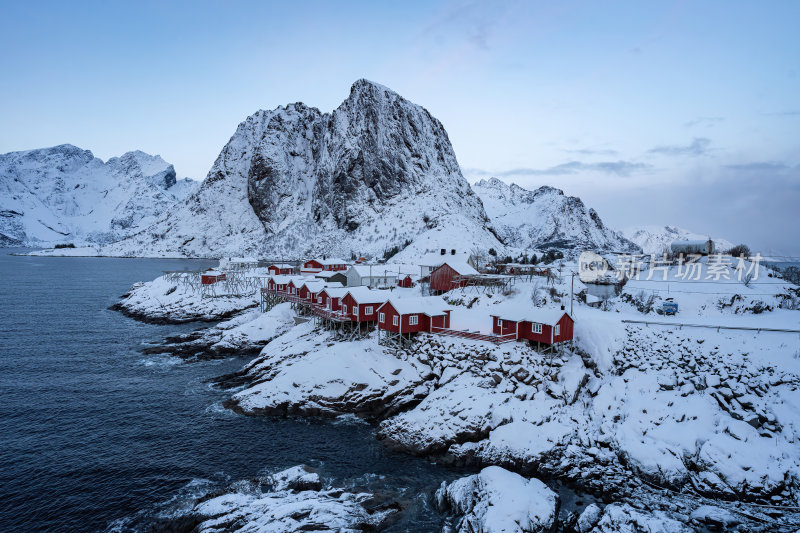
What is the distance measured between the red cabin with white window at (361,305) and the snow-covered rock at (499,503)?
896 inches

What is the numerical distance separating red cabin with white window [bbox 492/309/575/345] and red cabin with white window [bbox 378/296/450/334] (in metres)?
5.69

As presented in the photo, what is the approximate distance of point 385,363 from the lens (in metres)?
36.8

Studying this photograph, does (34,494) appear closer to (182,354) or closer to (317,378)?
(317,378)

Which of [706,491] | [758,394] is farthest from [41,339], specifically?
[758,394]

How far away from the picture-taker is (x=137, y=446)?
2709cm

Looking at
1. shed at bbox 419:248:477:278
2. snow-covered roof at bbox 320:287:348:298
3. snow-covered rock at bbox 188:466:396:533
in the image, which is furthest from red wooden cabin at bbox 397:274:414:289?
snow-covered rock at bbox 188:466:396:533

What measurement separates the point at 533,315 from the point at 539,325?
3.95 ft

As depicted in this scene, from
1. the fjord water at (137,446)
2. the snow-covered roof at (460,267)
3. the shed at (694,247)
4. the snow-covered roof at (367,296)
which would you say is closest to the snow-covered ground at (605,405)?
the fjord water at (137,446)

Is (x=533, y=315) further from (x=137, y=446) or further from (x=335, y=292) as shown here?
(x=137, y=446)

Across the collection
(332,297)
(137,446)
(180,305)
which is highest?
(332,297)

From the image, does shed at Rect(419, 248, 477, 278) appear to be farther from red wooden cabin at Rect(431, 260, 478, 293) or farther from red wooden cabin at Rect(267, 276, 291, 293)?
red wooden cabin at Rect(267, 276, 291, 293)

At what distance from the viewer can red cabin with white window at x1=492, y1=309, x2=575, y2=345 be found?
32.9m

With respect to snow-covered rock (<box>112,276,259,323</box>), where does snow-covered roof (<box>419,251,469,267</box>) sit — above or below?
above

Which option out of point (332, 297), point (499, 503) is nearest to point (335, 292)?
point (332, 297)
